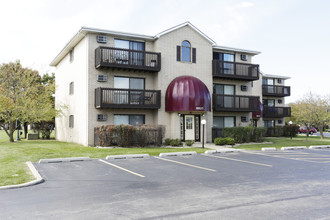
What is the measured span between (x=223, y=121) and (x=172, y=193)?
64.5 feet

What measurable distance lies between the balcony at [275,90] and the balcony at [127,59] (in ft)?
71.0

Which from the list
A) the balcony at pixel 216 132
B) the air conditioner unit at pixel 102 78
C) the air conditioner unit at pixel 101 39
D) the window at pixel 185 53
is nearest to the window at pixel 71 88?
the air conditioner unit at pixel 102 78

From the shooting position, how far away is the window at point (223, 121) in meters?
26.1

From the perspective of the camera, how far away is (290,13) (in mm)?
17609

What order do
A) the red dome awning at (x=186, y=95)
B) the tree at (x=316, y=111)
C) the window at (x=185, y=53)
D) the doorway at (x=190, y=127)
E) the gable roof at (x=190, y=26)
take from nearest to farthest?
the red dome awning at (x=186, y=95), the gable roof at (x=190, y=26), the doorway at (x=190, y=127), the window at (x=185, y=53), the tree at (x=316, y=111)

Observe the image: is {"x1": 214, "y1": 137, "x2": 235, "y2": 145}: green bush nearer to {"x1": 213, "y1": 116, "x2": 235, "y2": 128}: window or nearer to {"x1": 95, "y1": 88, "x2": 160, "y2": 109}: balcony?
{"x1": 213, "y1": 116, "x2": 235, "y2": 128}: window

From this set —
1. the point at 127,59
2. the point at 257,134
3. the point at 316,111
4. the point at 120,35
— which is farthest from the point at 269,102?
the point at 120,35

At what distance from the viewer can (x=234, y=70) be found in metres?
25.8

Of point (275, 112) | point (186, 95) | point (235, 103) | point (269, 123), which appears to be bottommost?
point (269, 123)

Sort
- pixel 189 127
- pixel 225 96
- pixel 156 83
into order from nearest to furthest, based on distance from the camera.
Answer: pixel 156 83 → pixel 189 127 → pixel 225 96

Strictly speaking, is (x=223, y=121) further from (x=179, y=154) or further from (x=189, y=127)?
(x=179, y=154)

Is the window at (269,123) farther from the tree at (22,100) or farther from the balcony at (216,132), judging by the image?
the tree at (22,100)

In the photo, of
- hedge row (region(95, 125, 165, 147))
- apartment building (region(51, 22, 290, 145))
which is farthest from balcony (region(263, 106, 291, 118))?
hedge row (region(95, 125, 165, 147))

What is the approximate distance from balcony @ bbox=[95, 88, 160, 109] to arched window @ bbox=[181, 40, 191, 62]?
403 cm
